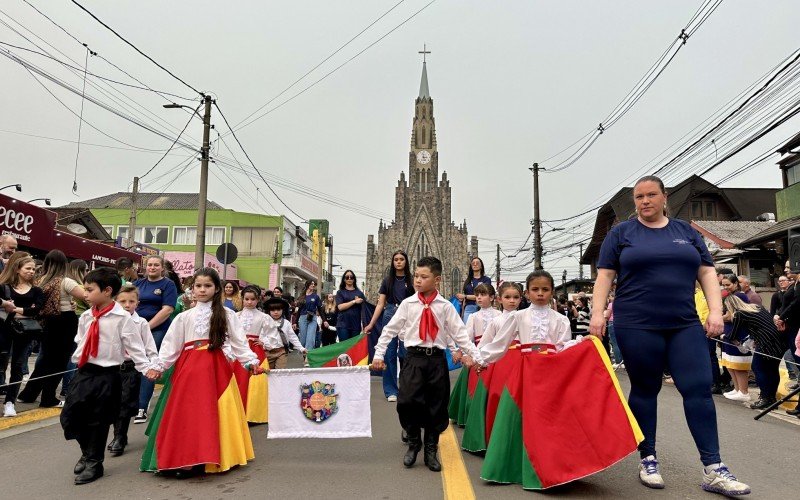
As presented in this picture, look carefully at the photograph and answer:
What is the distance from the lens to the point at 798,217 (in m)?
18.2

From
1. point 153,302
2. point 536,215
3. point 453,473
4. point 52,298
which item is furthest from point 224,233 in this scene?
point 453,473

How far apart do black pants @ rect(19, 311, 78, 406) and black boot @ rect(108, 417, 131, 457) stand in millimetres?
2536

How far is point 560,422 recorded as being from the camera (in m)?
3.82

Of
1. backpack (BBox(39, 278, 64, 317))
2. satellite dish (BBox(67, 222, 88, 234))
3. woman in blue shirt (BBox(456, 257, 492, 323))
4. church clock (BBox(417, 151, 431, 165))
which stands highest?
church clock (BBox(417, 151, 431, 165))

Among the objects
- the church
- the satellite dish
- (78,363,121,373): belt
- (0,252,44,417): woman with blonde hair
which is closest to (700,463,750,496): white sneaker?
(78,363,121,373): belt

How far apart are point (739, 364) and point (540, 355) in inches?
242

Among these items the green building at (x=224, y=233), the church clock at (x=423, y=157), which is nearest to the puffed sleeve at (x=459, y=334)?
the green building at (x=224, y=233)

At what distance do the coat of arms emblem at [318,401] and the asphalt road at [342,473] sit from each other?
1.25 feet

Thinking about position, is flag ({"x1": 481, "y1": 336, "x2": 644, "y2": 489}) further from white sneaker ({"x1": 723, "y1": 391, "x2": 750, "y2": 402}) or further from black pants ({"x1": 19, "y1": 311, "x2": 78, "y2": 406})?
white sneaker ({"x1": 723, "y1": 391, "x2": 750, "y2": 402})

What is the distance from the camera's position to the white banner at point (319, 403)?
4.73 meters

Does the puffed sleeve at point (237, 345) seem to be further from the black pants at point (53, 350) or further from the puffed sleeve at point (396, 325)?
the black pants at point (53, 350)

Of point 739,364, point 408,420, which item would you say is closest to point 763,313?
point 739,364

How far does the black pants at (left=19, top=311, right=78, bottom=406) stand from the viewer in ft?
23.1

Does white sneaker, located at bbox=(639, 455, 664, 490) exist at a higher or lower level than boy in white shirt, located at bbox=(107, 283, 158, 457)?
lower
